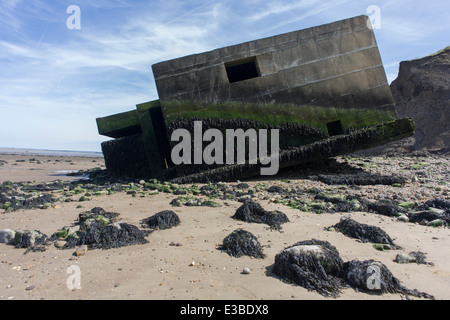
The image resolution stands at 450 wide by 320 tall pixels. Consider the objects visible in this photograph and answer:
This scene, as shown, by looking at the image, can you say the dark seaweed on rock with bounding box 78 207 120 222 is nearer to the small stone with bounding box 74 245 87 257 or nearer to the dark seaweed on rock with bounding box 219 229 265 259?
the small stone with bounding box 74 245 87 257

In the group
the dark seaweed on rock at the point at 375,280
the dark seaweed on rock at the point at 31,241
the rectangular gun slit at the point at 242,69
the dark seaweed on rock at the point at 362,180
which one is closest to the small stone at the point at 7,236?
the dark seaweed on rock at the point at 31,241

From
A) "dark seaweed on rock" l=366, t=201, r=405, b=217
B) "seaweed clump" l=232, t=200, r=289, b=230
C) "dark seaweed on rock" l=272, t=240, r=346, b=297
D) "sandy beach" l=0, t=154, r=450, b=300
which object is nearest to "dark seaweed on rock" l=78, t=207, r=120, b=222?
"sandy beach" l=0, t=154, r=450, b=300

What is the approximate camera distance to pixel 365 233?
3766 millimetres

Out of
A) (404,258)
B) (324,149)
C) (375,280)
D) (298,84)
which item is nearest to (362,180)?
(324,149)

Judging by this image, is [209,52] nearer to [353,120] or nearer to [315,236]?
[353,120]

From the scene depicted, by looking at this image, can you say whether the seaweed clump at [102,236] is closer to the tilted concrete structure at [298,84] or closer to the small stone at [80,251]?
the small stone at [80,251]

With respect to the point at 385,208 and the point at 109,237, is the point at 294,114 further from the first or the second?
the point at 109,237

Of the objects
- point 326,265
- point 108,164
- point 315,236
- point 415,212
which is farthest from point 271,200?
point 108,164

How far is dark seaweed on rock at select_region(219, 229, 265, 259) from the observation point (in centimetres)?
321

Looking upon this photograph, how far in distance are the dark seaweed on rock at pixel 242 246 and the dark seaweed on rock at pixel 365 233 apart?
123cm

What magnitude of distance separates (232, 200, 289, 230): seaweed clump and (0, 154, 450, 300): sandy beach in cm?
11

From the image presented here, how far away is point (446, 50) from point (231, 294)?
Result: 18.0m

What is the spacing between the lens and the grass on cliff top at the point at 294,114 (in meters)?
7.09

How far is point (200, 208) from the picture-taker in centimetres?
512
